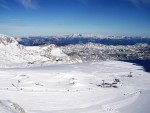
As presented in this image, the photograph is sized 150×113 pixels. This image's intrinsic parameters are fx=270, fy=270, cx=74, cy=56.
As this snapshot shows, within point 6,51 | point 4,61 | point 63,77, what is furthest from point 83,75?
point 6,51

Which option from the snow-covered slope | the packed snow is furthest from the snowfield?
the snow-covered slope

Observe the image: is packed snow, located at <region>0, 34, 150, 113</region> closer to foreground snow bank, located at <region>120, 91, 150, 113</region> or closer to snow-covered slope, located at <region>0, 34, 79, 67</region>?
foreground snow bank, located at <region>120, 91, 150, 113</region>

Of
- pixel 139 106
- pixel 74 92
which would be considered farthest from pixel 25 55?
pixel 139 106

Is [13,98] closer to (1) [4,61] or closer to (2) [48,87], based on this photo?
(2) [48,87]

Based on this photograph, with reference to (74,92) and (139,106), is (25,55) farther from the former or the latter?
(139,106)

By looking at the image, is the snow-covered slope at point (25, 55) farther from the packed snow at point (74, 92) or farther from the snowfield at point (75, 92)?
the snowfield at point (75, 92)

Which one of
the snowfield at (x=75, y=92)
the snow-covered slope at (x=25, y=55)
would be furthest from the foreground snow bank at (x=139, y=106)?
the snow-covered slope at (x=25, y=55)
